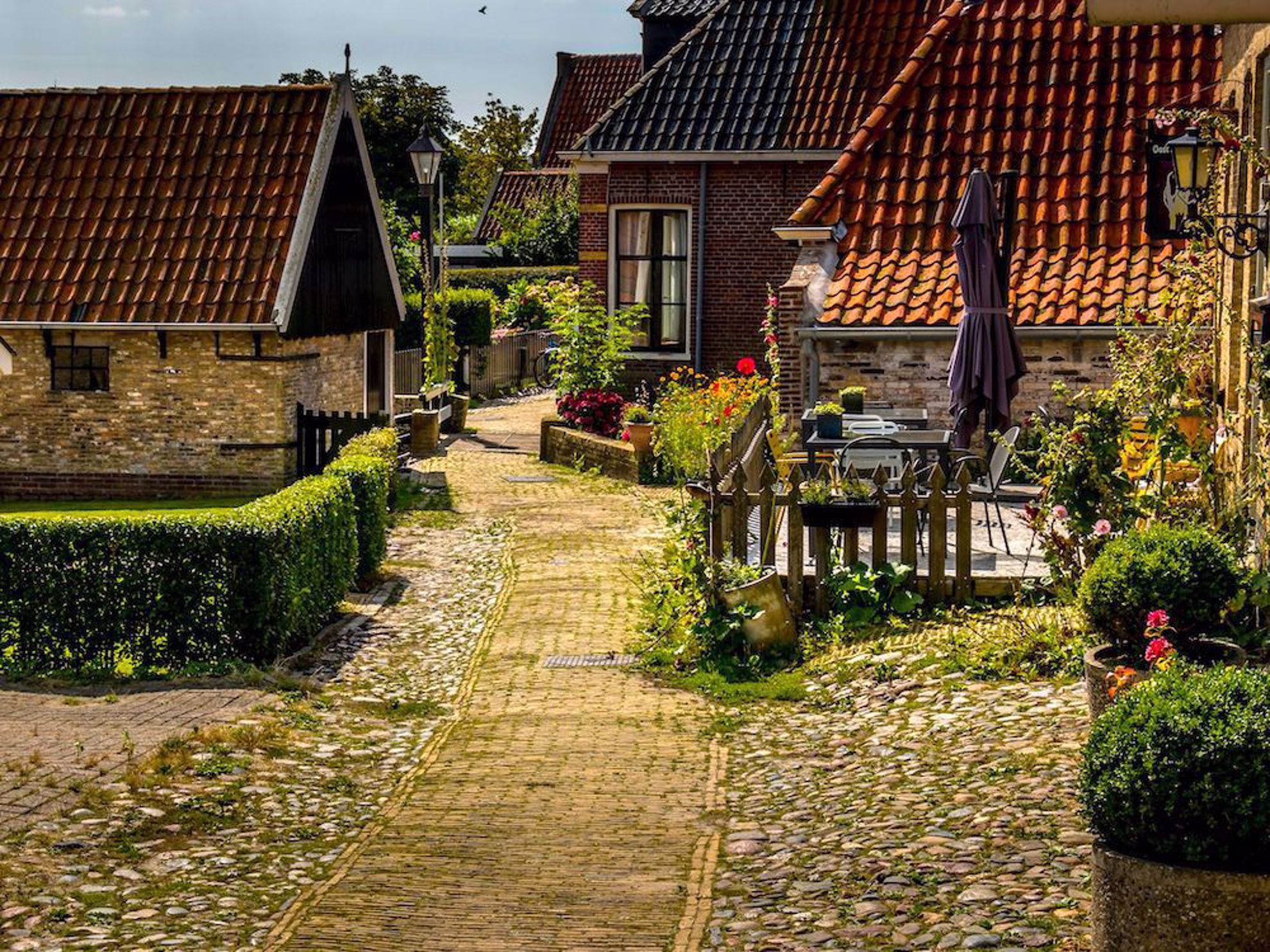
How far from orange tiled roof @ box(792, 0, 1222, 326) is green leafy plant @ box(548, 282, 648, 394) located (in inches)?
253

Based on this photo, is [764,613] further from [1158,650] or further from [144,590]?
[1158,650]

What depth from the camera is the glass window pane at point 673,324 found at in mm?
27781

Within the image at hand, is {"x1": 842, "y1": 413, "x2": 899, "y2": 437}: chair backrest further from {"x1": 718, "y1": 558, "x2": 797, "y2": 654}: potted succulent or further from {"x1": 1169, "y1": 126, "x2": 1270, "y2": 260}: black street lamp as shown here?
{"x1": 718, "y1": 558, "x2": 797, "y2": 654}: potted succulent

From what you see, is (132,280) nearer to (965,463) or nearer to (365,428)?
(365,428)

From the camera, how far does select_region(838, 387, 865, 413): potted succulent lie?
59.3 ft

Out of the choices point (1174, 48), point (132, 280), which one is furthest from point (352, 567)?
point (1174, 48)

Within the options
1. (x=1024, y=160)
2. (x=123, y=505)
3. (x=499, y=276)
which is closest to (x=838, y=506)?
(x=1024, y=160)

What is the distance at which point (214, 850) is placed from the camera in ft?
27.2

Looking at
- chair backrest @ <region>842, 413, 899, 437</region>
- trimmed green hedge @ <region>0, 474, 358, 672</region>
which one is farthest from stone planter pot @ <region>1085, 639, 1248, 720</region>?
chair backrest @ <region>842, 413, 899, 437</region>

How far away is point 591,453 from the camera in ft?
80.4

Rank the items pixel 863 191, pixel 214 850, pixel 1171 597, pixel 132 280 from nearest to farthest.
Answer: pixel 214 850
pixel 1171 597
pixel 863 191
pixel 132 280

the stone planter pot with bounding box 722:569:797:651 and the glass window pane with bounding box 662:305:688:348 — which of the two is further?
the glass window pane with bounding box 662:305:688:348

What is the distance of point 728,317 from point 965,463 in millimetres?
14555

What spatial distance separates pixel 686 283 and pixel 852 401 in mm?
9895
